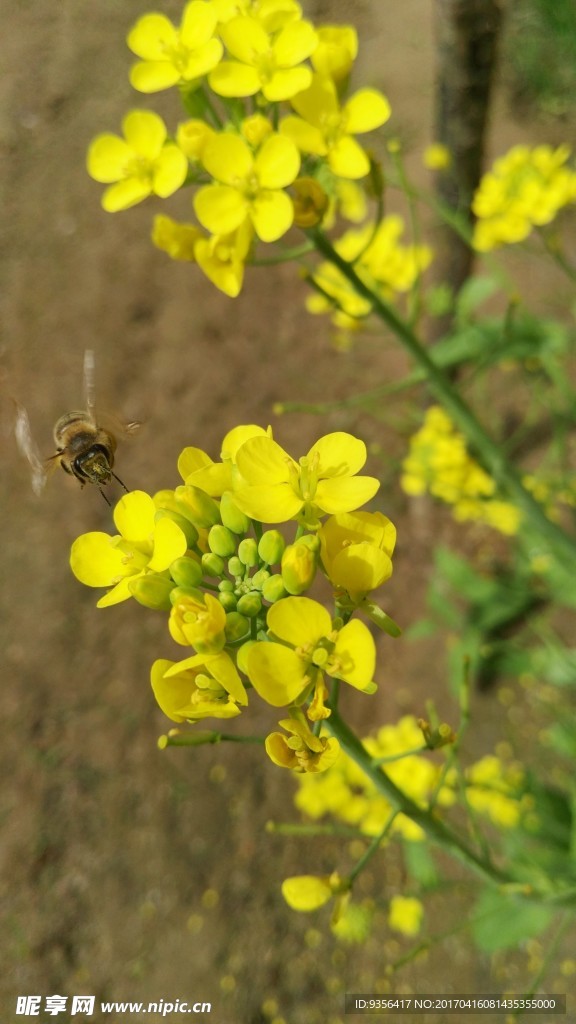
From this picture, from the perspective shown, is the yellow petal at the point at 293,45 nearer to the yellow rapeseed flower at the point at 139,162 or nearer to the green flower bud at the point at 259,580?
the yellow rapeseed flower at the point at 139,162

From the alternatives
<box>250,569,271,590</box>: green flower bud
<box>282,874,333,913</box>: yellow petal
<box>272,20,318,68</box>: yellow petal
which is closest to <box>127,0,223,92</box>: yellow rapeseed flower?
<box>272,20,318,68</box>: yellow petal

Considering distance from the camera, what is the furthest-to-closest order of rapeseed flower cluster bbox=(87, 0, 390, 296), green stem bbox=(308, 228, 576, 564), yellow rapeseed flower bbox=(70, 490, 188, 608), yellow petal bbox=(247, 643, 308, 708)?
green stem bbox=(308, 228, 576, 564)
rapeseed flower cluster bbox=(87, 0, 390, 296)
yellow rapeseed flower bbox=(70, 490, 188, 608)
yellow petal bbox=(247, 643, 308, 708)

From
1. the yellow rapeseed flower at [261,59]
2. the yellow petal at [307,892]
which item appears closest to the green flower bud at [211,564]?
the yellow petal at [307,892]

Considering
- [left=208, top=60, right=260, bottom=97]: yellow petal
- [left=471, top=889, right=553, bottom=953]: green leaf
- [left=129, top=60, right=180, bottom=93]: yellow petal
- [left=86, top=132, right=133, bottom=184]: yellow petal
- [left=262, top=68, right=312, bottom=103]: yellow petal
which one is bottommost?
[left=471, top=889, right=553, bottom=953]: green leaf

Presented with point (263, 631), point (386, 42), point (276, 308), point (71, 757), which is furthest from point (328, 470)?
point (386, 42)

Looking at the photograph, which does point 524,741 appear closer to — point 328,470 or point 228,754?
point 228,754

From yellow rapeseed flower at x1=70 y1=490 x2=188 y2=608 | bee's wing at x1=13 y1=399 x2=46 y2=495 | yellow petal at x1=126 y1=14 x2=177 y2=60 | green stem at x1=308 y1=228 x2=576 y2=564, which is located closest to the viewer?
yellow rapeseed flower at x1=70 y1=490 x2=188 y2=608

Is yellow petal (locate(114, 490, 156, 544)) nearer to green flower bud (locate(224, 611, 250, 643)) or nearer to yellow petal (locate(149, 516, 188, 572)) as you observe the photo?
yellow petal (locate(149, 516, 188, 572))
